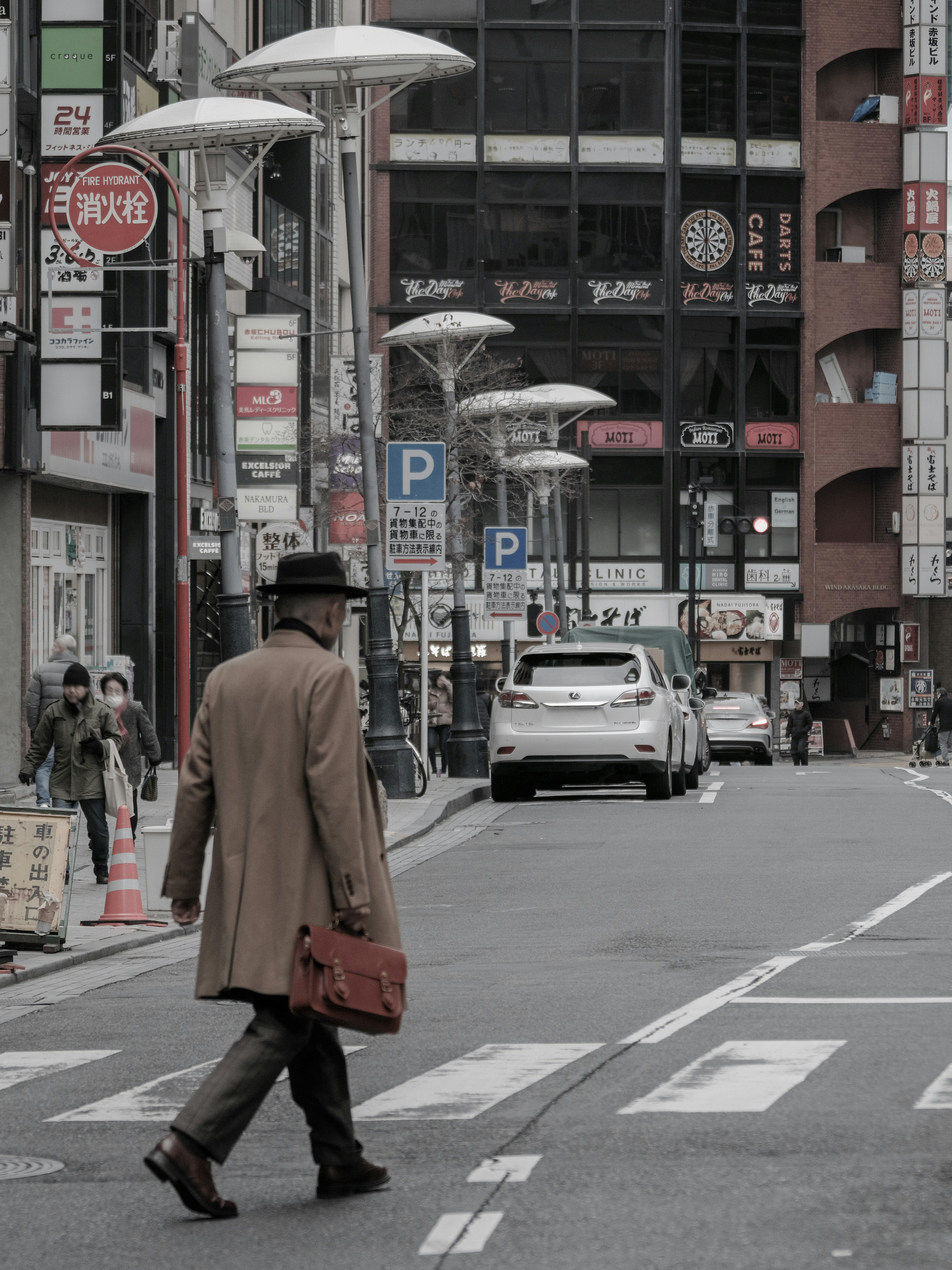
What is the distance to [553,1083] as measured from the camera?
8.10 meters

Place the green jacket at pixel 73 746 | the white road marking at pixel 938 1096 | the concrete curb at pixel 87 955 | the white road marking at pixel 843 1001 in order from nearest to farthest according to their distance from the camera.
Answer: the white road marking at pixel 938 1096
the white road marking at pixel 843 1001
the concrete curb at pixel 87 955
the green jacket at pixel 73 746

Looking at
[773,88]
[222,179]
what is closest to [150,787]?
[222,179]

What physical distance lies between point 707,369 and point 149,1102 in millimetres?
59068

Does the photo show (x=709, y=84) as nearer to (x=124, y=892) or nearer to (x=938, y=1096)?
(x=124, y=892)

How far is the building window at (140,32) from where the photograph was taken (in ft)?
102

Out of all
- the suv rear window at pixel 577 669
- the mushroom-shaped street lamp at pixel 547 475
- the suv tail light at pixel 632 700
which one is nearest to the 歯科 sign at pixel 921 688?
the mushroom-shaped street lamp at pixel 547 475

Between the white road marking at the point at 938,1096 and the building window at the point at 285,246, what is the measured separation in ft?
111

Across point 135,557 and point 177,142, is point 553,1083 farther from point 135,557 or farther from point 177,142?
point 135,557

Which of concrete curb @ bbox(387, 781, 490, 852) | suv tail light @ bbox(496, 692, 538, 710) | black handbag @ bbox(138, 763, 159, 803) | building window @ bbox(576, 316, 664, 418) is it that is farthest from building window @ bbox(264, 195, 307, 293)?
building window @ bbox(576, 316, 664, 418)

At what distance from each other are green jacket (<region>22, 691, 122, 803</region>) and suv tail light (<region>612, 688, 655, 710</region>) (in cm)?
900

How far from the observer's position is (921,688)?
60375 mm

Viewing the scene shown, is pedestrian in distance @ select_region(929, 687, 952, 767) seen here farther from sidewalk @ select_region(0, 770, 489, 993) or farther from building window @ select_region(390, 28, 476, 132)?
sidewalk @ select_region(0, 770, 489, 993)

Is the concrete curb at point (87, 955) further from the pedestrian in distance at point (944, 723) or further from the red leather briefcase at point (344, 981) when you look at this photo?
the pedestrian in distance at point (944, 723)

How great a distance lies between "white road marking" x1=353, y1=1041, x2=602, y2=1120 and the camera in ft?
25.1
